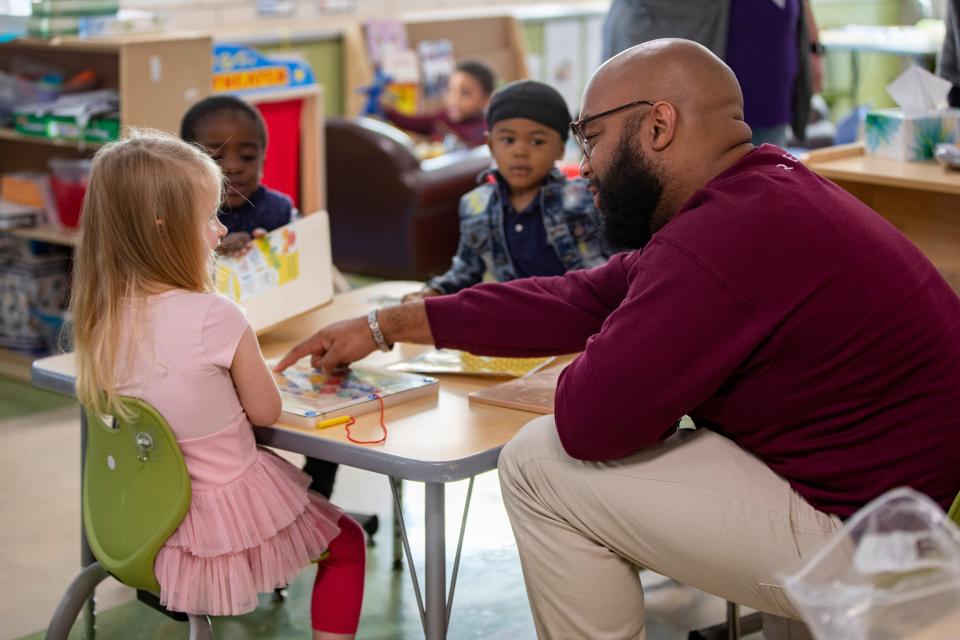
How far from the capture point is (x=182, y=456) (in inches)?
81.9

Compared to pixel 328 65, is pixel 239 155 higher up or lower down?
lower down

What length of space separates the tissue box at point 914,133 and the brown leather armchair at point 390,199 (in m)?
2.76

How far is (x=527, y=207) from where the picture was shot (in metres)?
3.11

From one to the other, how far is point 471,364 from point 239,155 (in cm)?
102

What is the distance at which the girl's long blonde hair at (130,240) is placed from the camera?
6.89ft

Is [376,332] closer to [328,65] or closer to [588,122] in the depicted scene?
[588,122]

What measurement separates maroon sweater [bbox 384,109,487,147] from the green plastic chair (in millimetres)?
4619

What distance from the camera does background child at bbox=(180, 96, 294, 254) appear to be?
312cm

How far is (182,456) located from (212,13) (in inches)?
193

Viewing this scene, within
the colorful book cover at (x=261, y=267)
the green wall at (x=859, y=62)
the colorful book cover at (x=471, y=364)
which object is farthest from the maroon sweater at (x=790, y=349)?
the green wall at (x=859, y=62)

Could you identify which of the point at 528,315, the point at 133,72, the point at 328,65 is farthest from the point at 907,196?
the point at 328,65

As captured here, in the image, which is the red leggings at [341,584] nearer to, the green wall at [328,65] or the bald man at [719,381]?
the bald man at [719,381]

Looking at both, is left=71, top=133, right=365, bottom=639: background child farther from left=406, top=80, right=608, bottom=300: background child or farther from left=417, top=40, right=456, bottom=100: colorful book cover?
left=417, top=40, right=456, bottom=100: colorful book cover

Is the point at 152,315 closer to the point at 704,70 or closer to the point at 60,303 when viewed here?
the point at 704,70
